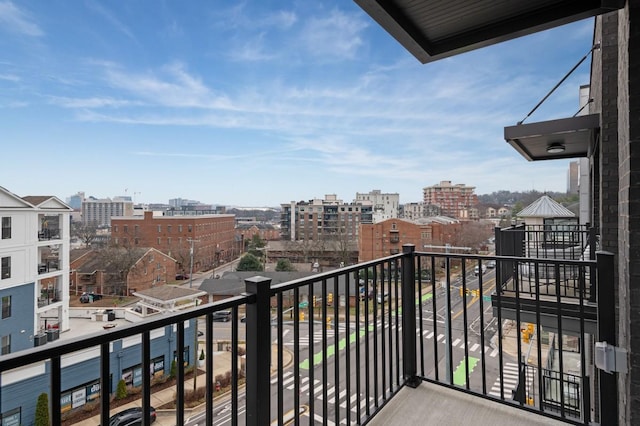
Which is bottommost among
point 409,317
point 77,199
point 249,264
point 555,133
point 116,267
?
point 249,264

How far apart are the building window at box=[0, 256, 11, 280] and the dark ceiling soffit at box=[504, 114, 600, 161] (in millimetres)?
10343

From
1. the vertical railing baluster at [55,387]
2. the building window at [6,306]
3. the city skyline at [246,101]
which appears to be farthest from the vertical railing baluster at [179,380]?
the building window at [6,306]

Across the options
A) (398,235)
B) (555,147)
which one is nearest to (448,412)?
(555,147)

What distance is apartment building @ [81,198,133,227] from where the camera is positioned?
12055 millimetres

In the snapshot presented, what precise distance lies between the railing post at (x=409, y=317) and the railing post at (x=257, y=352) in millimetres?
1155

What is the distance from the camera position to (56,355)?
69 cm

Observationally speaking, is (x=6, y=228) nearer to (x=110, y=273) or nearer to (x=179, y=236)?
(x=110, y=273)

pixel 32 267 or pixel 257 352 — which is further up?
pixel 257 352

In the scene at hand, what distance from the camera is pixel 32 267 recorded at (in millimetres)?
8852

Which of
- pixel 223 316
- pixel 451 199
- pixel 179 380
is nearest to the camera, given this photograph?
pixel 179 380

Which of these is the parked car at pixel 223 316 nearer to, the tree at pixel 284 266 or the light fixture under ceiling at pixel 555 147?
the light fixture under ceiling at pixel 555 147

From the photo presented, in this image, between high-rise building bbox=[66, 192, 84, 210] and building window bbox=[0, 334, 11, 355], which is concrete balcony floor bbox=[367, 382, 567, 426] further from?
high-rise building bbox=[66, 192, 84, 210]

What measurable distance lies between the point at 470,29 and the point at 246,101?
24.0m

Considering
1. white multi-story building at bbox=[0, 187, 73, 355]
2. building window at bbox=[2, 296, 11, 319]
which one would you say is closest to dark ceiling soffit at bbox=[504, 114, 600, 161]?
white multi-story building at bbox=[0, 187, 73, 355]
